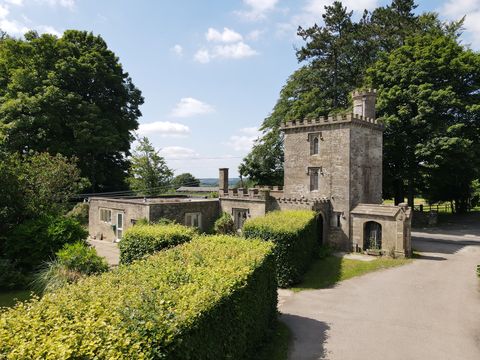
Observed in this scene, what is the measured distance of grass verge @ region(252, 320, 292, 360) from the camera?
11117 mm

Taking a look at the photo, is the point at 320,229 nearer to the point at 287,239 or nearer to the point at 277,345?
the point at 287,239

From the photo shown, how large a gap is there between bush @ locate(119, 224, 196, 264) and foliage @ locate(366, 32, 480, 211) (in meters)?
27.2

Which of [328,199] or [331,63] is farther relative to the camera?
[331,63]

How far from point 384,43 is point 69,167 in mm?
38192

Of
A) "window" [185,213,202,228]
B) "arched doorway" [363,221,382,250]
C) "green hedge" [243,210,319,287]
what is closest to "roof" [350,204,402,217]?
"arched doorway" [363,221,382,250]

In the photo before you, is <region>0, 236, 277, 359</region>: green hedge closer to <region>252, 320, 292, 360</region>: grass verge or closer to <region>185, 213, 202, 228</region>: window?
<region>252, 320, 292, 360</region>: grass verge

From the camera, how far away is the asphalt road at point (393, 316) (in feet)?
38.9

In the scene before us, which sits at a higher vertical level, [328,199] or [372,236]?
[328,199]

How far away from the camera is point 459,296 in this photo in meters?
17.2

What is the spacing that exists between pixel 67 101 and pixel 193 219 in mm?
19524

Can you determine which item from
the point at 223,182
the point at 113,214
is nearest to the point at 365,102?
the point at 223,182

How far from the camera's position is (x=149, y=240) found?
16.1 m

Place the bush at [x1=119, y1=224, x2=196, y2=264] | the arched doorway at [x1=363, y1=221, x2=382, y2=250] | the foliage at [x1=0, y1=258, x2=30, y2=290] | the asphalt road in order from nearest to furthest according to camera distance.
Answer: the asphalt road
the bush at [x1=119, y1=224, x2=196, y2=264]
the foliage at [x1=0, y1=258, x2=30, y2=290]
the arched doorway at [x1=363, y1=221, x2=382, y2=250]

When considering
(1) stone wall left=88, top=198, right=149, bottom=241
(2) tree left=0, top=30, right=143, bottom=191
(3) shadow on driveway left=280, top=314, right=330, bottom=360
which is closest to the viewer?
(3) shadow on driveway left=280, top=314, right=330, bottom=360
